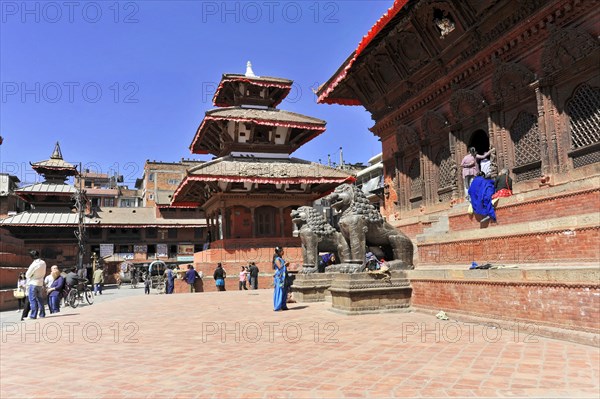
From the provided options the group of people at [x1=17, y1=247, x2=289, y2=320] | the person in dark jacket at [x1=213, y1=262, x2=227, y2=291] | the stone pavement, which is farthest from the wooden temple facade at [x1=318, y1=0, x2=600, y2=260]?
the person in dark jacket at [x1=213, y1=262, x2=227, y2=291]

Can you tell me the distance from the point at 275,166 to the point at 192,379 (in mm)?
19773

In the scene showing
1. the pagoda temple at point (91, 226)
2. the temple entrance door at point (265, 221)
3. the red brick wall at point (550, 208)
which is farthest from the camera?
the pagoda temple at point (91, 226)

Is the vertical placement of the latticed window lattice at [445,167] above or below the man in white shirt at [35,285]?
above

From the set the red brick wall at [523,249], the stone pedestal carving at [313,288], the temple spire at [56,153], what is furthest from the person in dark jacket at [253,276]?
the temple spire at [56,153]

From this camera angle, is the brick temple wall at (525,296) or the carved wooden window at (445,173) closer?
the brick temple wall at (525,296)

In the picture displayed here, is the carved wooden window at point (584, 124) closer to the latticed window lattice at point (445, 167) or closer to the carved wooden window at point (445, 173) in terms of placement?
the carved wooden window at point (445, 173)

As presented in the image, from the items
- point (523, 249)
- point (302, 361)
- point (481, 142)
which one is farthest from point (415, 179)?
point (302, 361)

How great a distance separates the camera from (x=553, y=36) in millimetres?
8820

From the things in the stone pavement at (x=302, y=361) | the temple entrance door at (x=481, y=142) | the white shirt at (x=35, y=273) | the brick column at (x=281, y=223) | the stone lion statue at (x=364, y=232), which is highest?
the temple entrance door at (x=481, y=142)

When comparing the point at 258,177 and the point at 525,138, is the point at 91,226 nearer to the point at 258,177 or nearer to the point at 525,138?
the point at 258,177

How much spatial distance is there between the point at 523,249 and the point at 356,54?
7993 mm

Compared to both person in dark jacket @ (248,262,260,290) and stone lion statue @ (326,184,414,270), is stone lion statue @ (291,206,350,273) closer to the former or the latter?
stone lion statue @ (326,184,414,270)

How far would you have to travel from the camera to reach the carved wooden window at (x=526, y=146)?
9719mm

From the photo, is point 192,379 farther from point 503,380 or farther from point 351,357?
point 503,380
